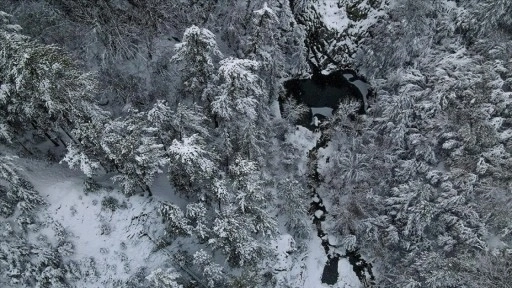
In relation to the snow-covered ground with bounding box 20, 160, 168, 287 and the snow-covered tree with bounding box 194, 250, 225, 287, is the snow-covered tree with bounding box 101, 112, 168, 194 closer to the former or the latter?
the snow-covered ground with bounding box 20, 160, 168, 287

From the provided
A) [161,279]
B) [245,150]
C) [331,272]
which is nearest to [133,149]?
[161,279]

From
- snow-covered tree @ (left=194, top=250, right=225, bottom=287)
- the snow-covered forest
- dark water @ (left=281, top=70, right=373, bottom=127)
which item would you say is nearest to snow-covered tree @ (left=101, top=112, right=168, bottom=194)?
the snow-covered forest

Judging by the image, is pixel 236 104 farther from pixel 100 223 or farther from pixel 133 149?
pixel 100 223

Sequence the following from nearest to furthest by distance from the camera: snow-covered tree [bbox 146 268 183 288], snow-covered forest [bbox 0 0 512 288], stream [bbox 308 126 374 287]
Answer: snow-covered tree [bbox 146 268 183 288] < snow-covered forest [bbox 0 0 512 288] < stream [bbox 308 126 374 287]

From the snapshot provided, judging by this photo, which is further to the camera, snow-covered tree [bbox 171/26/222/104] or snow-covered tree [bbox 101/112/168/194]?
snow-covered tree [bbox 101/112/168/194]

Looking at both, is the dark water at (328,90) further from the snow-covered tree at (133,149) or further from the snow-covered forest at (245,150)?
the snow-covered tree at (133,149)

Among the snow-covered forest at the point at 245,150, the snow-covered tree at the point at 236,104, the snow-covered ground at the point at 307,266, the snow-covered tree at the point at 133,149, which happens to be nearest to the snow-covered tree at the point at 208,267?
the snow-covered forest at the point at 245,150

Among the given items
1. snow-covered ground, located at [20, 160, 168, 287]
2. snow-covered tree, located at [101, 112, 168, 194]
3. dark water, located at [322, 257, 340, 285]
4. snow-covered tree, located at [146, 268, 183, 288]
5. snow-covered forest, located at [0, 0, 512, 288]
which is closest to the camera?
snow-covered tree, located at [146, 268, 183, 288]

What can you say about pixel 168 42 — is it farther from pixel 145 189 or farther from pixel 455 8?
pixel 455 8

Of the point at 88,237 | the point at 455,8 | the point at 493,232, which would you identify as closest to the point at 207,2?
the point at 88,237

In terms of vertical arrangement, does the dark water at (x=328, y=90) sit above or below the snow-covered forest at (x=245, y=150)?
above
